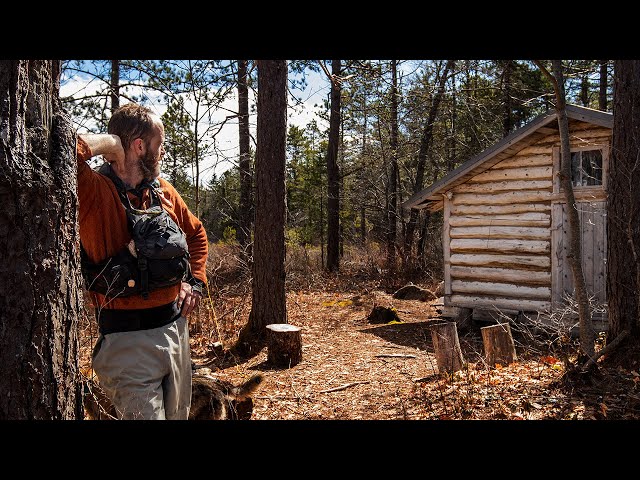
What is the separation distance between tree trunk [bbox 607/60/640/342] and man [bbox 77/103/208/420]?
205 inches

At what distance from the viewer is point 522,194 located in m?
10.9

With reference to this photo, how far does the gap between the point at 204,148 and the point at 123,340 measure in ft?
33.4

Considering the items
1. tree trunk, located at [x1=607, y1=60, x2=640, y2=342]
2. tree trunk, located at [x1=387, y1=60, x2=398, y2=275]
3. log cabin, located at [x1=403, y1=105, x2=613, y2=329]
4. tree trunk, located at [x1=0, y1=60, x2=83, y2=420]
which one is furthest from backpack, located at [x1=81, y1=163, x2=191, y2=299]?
tree trunk, located at [x1=387, y1=60, x2=398, y2=275]

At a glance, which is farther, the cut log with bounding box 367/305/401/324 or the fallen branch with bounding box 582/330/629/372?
the cut log with bounding box 367/305/401/324

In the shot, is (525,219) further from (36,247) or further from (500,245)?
(36,247)

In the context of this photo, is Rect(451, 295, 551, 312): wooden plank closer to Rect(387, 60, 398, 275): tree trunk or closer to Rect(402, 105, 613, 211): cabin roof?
Rect(402, 105, 613, 211): cabin roof

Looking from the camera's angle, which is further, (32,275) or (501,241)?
(501,241)

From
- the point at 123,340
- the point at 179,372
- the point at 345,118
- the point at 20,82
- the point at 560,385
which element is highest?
the point at 345,118

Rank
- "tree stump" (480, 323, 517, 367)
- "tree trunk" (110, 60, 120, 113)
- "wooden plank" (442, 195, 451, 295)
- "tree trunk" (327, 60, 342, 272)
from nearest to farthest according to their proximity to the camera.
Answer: "tree stump" (480, 323, 517, 367)
"wooden plank" (442, 195, 451, 295)
"tree trunk" (110, 60, 120, 113)
"tree trunk" (327, 60, 342, 272)

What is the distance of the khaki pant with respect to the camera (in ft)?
7.95

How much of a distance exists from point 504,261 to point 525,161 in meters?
2.24

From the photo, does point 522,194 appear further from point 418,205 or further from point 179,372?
point 179,372

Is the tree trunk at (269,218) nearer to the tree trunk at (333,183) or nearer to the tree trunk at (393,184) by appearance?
the tree trunk at (393,184)
